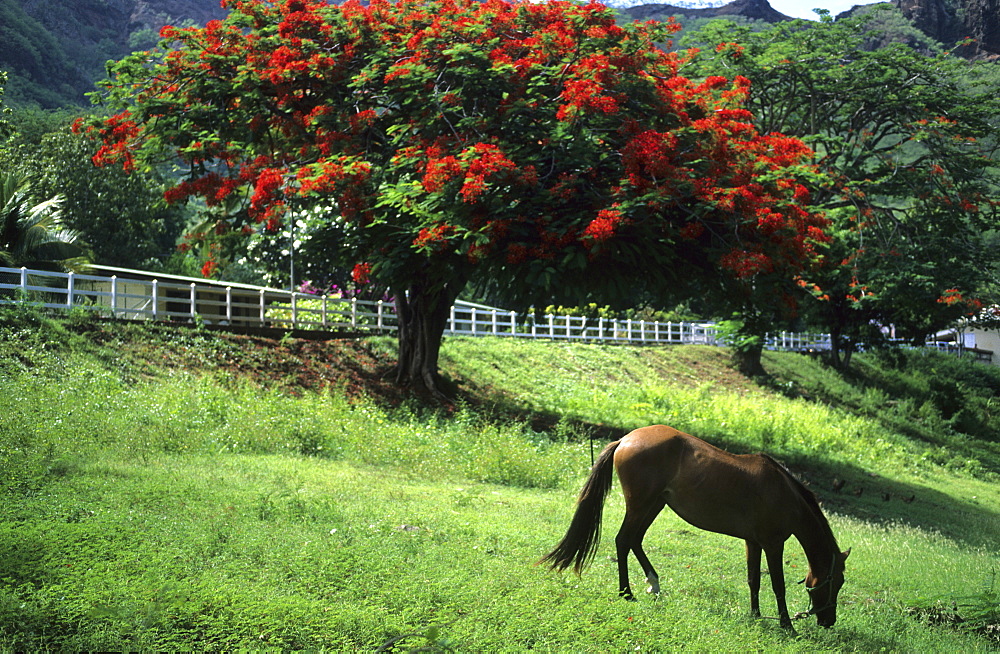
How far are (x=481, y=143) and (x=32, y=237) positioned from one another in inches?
587

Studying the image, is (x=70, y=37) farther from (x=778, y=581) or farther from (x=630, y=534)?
(x=778, y=581)

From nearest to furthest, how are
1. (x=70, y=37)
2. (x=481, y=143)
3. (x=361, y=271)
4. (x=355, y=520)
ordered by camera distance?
(x=355, y=520)
(x=481, y=143)
(x=361, y=271)
(x=70, y=37)

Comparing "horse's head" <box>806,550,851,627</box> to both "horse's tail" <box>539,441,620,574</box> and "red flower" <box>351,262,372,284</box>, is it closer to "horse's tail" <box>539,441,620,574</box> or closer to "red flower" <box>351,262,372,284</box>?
"horse's tail" <box>539,441,620,574</box>

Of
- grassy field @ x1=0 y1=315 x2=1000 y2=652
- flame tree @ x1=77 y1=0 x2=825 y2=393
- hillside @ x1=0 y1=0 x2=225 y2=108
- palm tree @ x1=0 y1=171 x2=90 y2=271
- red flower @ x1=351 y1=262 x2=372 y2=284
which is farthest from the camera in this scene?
hillside @ x1=0 y1=0 x2=225 y2=108

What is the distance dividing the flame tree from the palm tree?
21.0ft

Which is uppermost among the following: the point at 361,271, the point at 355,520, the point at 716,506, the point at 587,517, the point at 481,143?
the point at 481,143

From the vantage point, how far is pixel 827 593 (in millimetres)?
6184

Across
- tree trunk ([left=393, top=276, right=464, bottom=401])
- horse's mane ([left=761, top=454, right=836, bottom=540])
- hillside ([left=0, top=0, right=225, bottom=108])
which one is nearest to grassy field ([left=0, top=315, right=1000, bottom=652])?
horse's mane ([left=761, top=454, right=836, bottom=540])

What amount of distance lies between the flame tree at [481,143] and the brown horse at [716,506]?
7.63 m

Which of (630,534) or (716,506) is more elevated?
(716,506)

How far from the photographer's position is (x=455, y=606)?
6.07 meters

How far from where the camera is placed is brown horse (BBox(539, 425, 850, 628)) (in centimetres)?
618

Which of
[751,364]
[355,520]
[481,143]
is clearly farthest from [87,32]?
[355,520]

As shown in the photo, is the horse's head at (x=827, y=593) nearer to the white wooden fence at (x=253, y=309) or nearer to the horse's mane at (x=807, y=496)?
the horse's mane at (x=807, y=496)
